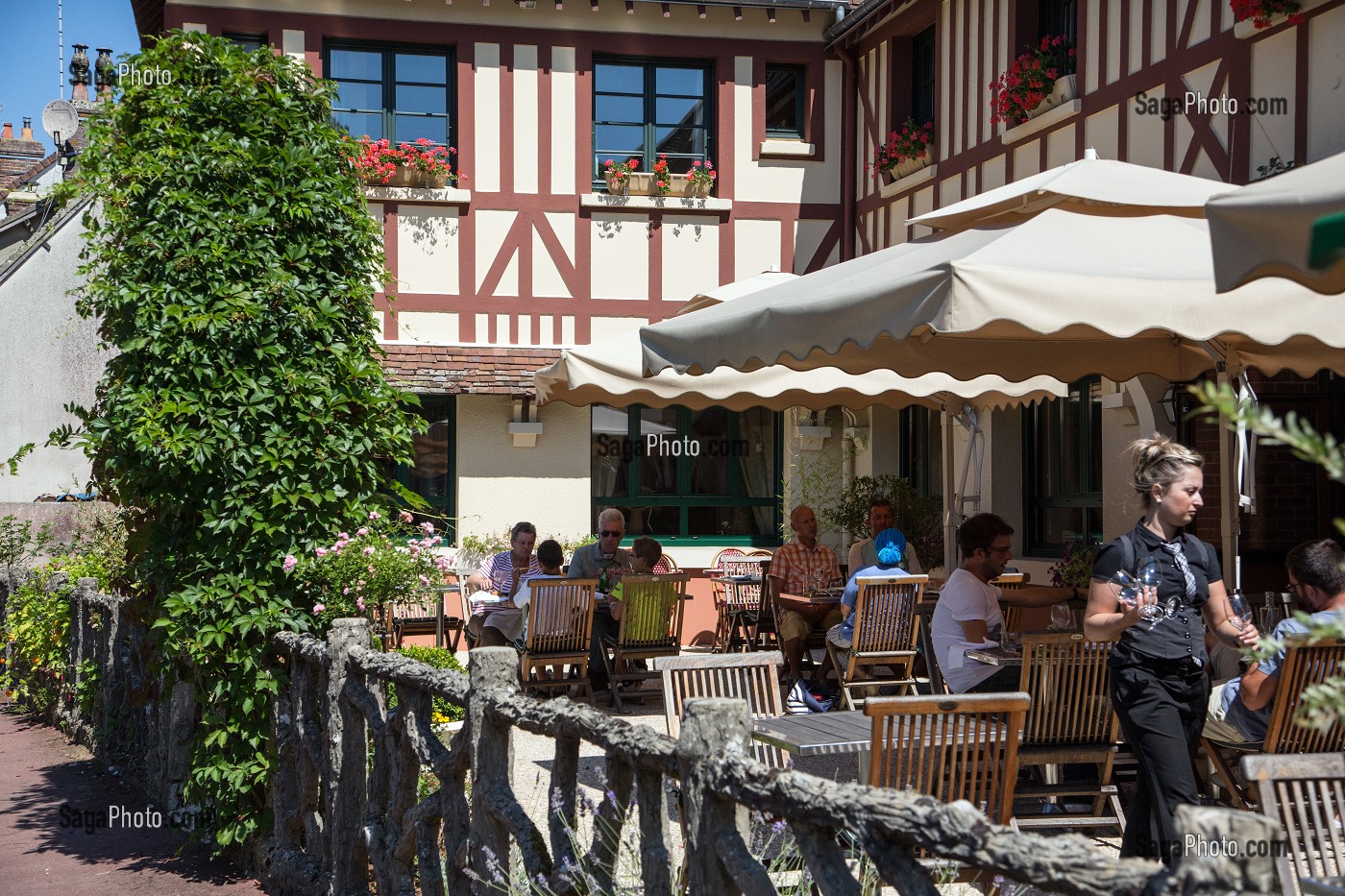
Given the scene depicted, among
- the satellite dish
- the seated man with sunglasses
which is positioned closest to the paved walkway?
the seated man with sunglasses

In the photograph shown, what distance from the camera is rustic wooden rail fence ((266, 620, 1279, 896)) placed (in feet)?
6.30

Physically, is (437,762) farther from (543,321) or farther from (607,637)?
(543,321)

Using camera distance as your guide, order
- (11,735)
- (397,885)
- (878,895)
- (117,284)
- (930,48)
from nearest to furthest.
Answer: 1. (878,895)
2. (397,885)
3. (117,284)
4. (11,735)
5. (930,48)

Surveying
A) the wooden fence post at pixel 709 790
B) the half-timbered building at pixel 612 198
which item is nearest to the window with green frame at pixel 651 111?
the half-timbered building at pixel 612 198

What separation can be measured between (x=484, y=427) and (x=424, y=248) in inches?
72.0

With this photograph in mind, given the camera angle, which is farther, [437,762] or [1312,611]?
[1312,611]

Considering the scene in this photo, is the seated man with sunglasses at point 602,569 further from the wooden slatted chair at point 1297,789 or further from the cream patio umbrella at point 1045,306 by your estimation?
the wooden slatted chair at point 1297,789

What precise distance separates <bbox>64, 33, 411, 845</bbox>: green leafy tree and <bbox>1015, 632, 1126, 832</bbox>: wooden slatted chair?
2845mm

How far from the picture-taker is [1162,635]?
4027 mm

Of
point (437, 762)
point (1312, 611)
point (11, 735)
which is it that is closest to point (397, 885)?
point (437, 762)

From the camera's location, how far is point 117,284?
560cm

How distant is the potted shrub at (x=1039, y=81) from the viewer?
1009cm

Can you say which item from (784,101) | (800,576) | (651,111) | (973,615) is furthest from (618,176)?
(973,615)

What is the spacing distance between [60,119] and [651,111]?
15.1m
